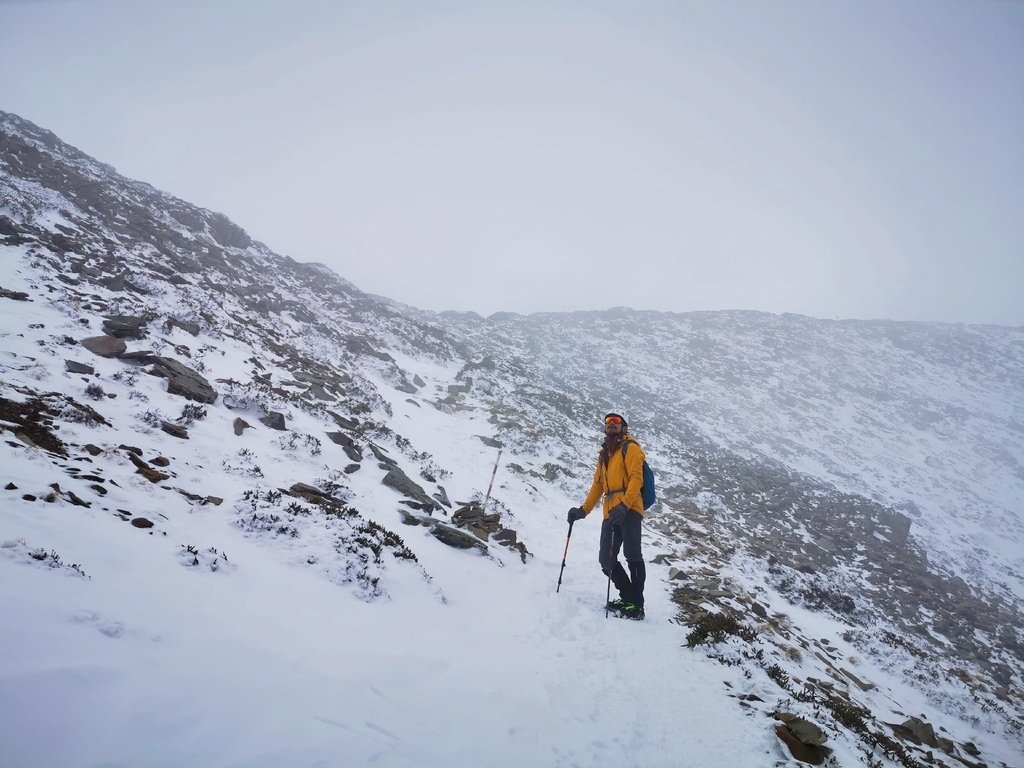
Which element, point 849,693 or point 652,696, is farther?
point 849,693

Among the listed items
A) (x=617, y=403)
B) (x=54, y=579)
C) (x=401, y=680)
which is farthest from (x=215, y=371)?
(x=617, y=403)

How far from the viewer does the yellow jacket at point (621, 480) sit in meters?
6.71

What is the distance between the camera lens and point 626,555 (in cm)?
679

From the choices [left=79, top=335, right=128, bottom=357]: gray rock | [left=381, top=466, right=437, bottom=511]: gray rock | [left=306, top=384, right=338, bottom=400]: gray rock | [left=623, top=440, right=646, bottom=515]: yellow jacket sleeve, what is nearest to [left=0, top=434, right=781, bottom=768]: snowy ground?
[left=623, top=440, right=646, bottom=515]: yellow jacket sleeve

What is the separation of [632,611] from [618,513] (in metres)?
1.55

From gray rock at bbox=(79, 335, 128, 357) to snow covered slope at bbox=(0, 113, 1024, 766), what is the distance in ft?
0.40

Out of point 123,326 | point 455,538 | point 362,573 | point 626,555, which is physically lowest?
point 455,538

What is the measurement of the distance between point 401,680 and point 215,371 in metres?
10.6

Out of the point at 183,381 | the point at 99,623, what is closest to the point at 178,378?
the point at 183,381

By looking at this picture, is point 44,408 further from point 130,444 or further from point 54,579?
point 54,579

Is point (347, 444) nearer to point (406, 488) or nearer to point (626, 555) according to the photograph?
point (406, 488)

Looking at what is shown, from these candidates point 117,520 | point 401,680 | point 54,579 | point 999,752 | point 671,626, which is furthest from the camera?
point 999,752

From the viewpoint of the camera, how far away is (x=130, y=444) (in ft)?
19.9

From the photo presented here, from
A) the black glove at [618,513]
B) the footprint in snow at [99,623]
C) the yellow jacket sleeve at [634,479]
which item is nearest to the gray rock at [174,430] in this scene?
the footprint in snow at [99,623]
